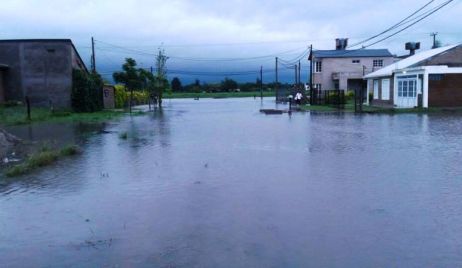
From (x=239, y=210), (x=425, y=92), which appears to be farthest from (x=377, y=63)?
(x=239, y=210)

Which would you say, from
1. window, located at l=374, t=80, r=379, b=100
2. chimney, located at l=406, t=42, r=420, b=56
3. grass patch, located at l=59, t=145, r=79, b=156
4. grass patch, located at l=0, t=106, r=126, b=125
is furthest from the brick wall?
chimney, located at l=406, t=42, r=420, b=56

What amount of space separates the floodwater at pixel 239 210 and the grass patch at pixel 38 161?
364mm

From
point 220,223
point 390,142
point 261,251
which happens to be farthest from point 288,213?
point 390,142

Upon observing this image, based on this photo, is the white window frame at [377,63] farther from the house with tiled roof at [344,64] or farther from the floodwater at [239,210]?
the floodwater at [239,210]

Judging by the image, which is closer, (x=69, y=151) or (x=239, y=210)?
(x=239, y=210)

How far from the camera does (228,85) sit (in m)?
142

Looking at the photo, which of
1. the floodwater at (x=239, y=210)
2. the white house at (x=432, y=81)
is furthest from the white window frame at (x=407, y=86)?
the floodwater at (x=239, y=210)

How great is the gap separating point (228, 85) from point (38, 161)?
130559 millimetres

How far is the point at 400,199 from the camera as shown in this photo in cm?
832

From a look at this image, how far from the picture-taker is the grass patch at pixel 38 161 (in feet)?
36.2

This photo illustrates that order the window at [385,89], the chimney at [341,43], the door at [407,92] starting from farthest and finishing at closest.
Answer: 1. the chimney at [341,43]
2. the window at [385,89]
3. the door at [407,92]

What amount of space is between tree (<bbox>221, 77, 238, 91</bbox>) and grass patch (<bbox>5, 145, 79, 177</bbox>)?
4991 inches

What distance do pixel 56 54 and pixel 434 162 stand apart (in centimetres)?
3226

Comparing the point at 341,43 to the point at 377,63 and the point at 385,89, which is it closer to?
the point at 377,63
